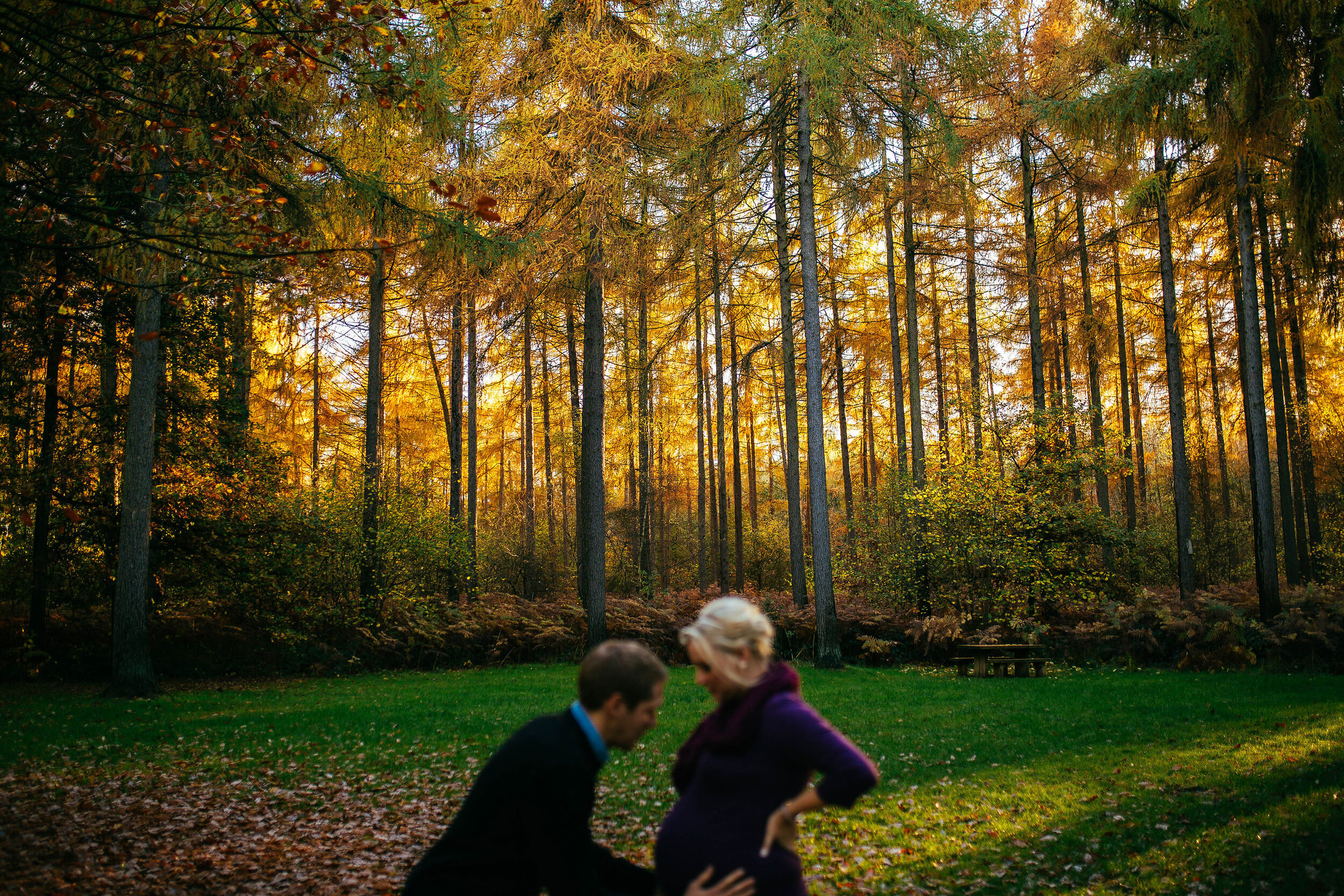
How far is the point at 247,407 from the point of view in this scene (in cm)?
1658

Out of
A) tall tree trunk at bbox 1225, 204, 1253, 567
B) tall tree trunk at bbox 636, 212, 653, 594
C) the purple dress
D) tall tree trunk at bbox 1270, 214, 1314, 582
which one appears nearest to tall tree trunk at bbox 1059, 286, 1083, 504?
tall tree trunk at bbox 1225, 204, 1253, 567

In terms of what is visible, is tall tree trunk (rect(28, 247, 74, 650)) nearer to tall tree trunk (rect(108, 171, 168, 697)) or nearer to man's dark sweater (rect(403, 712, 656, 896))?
tall tree trunk (rect(108, 171, 168, 697))

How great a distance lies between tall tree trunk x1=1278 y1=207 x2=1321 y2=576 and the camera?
18109 mm

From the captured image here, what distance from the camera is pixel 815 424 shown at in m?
14.3

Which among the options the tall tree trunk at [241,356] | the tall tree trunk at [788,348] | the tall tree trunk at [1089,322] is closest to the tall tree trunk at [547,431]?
the tall tree trunk at [241,356]

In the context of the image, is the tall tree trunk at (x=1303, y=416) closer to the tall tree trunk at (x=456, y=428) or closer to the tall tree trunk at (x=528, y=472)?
the tall tree trunk at (x=528, y=472)

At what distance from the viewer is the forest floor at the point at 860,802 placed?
4945mm

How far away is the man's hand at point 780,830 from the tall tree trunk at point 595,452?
1335 cm

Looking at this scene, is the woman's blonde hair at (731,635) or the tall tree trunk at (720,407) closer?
the woman's blonde hair at (731,635)

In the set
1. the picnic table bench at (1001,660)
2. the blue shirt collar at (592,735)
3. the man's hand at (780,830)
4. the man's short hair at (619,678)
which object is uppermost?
the man's short hair at (619,678)

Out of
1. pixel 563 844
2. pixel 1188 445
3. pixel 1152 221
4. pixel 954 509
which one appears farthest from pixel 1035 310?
pixel 563 844

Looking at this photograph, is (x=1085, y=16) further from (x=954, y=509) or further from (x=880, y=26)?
(x=954, y=509)

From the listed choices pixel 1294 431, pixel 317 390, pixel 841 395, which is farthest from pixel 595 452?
pixel 1294 431

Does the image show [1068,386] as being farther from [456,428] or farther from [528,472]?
[456,428]
